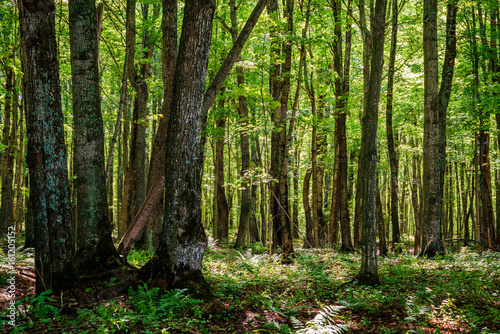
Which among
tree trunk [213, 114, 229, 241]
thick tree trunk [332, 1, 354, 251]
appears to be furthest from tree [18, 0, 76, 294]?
thick tree trunk [332, 1, 354, 251]

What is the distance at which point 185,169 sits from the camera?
16.9ft

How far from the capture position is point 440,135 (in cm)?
1145

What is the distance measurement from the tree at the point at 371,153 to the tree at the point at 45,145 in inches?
210

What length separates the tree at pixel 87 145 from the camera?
572 cm

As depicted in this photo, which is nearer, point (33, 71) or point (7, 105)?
point (33, 71)

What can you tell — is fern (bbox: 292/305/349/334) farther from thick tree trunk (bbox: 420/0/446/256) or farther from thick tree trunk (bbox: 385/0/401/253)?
thick tree trunk (bbox: 385/0/401/253)

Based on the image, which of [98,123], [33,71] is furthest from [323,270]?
[33,71]

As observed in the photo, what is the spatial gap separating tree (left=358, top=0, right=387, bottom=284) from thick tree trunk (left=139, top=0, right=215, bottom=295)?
11.6ft

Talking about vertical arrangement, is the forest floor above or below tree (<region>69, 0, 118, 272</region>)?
below

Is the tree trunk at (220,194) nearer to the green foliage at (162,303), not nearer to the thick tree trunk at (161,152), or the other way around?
the thick tree trunk at (161,152)

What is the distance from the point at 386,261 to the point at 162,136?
751 cm

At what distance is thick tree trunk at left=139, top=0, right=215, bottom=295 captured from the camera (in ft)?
16.8

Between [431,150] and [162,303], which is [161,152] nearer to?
[162,303]

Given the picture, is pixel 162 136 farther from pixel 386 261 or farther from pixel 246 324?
pixel 386 261
